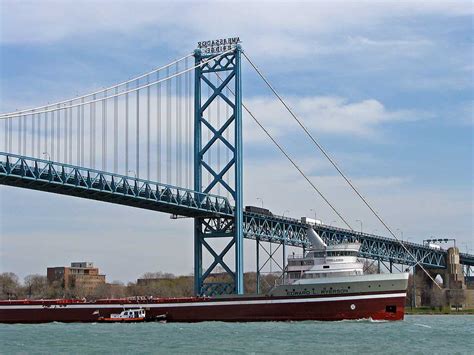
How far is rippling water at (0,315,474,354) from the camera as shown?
4050cm

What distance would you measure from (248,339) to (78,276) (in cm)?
10235

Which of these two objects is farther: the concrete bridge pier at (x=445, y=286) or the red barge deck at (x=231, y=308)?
the concrete bridge pier at (x=445, y=286)

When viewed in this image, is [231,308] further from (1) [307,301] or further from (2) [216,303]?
(1) [307,301]

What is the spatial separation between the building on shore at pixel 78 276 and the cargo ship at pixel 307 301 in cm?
7084

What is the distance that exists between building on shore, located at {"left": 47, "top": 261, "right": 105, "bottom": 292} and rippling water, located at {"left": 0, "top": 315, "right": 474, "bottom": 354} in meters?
82.7

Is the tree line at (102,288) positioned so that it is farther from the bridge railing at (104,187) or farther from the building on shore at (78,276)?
the bridge railing at (104,187)

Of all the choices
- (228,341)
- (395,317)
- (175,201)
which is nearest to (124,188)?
(175,201)

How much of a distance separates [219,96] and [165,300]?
51.6 feet

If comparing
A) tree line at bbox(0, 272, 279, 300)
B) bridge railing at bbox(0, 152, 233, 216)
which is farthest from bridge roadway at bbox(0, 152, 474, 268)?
tree line at bbox(0, 272, 279, 300)

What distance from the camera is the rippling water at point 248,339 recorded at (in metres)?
40.5

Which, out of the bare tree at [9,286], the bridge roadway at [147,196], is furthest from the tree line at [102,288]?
the bridge roadway at [147,196]

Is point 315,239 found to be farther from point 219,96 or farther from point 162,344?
point 162,344

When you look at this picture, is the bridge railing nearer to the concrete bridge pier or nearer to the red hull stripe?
the red hull stripe

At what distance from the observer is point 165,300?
64875mm
